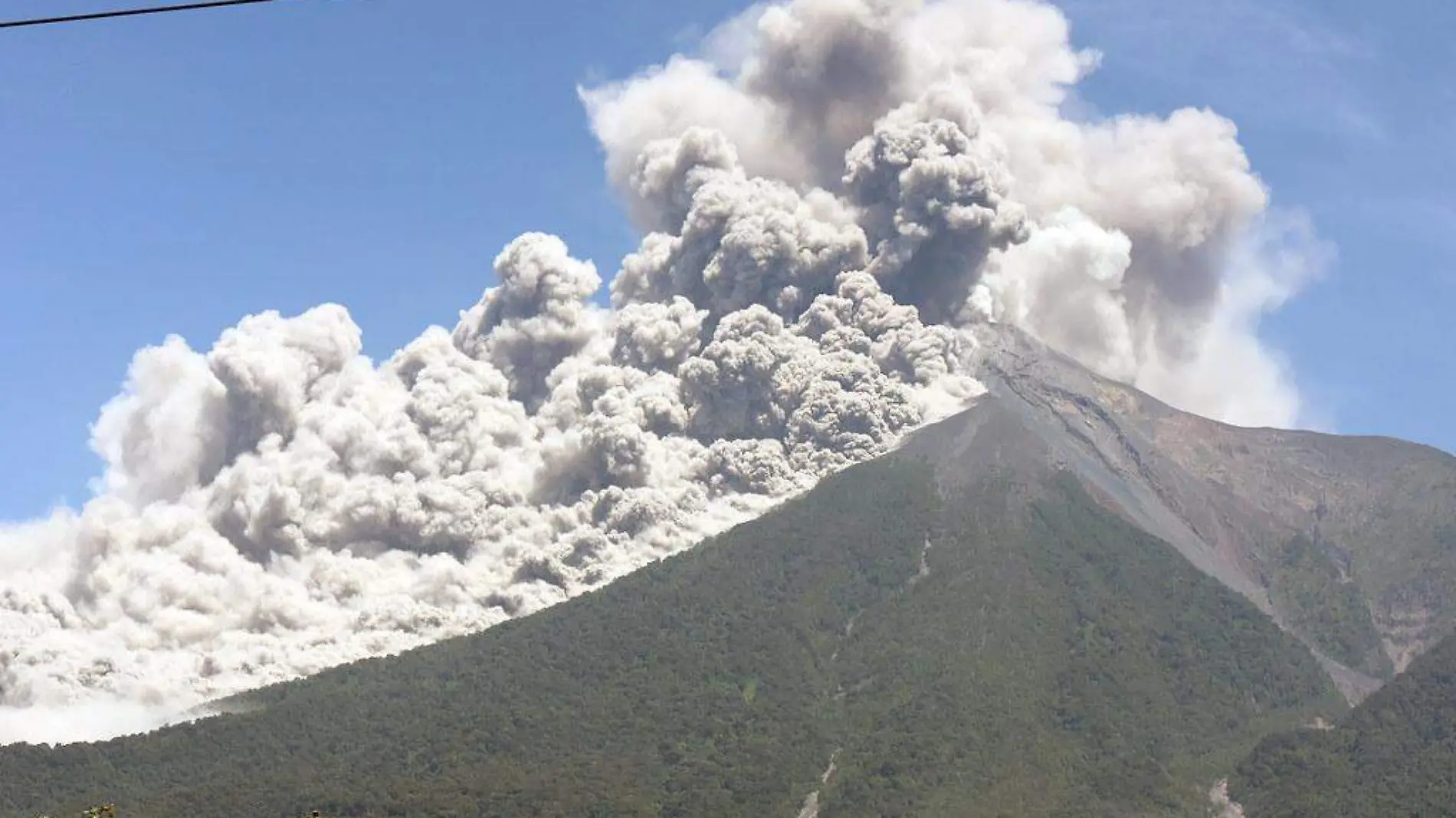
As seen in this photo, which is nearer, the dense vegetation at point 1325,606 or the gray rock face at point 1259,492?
the dense vegetation at point 1325,606

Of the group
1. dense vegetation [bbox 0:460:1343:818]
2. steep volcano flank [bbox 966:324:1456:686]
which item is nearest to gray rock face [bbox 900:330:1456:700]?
steep volcano flank [bbox 966:324:1456:686]

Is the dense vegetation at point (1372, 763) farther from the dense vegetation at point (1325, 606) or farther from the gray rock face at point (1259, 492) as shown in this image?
the gray rock face at point (1259, 492)

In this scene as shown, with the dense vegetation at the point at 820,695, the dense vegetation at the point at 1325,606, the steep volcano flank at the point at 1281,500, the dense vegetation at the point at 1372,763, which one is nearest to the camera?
the dense vegetation at the point at 1372,763

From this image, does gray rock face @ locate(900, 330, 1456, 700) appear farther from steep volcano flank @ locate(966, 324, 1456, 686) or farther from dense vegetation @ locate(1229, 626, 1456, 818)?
dense vegetation @ locate(1229, 626, 1456, 818)

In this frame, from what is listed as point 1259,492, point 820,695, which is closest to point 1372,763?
point 820,695

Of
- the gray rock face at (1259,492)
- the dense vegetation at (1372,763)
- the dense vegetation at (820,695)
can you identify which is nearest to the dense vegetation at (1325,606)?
the gray rock face at (1259,492)

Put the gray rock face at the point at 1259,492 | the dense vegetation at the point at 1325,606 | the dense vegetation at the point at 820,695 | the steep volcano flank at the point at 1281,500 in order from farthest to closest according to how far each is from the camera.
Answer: the gray rock face at the point at 1259,492 < the steep volcano flank at the point at 1281,500 < the dense vegetation at the point at 1325,606 < the dense vegetation at the point at 820,695

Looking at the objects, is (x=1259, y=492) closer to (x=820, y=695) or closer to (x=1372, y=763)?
(x=1372, y=763)

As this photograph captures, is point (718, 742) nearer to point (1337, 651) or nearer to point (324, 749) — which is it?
point (324, 749)
